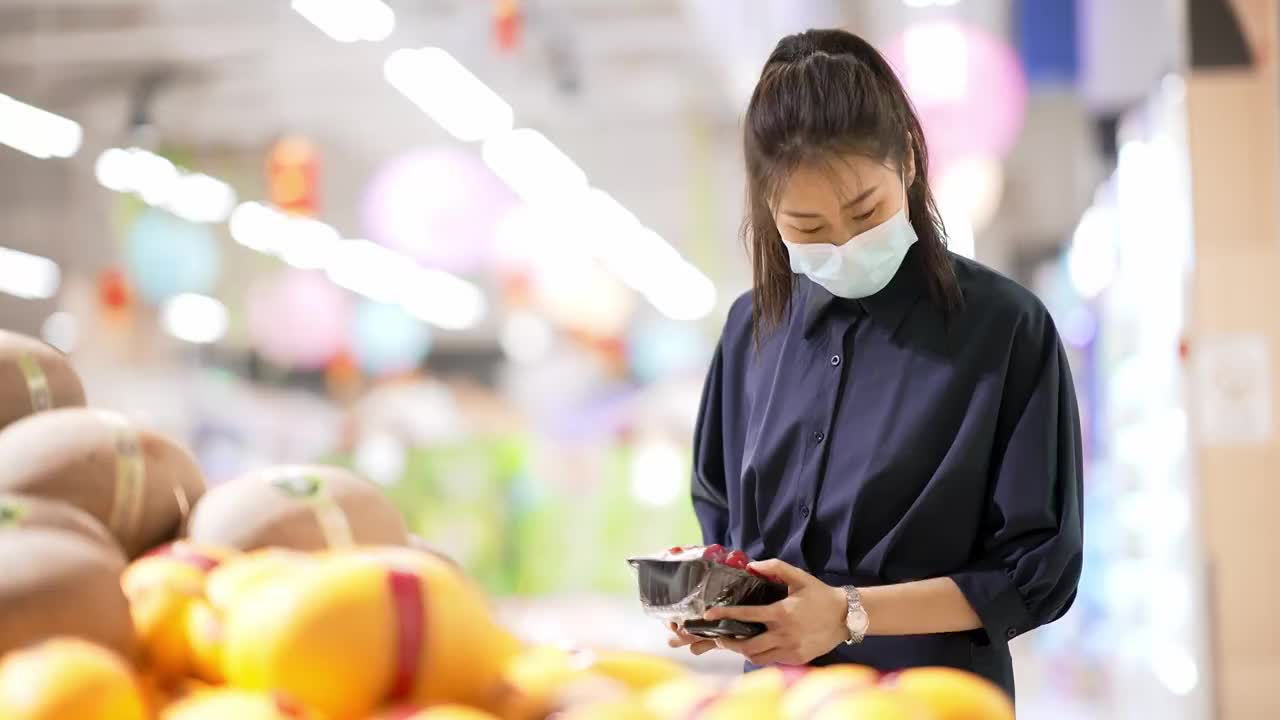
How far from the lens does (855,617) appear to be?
55.1 inches

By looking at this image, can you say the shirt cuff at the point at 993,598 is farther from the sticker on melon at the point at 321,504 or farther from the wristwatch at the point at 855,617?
the sticker on melon at the point at 321,504

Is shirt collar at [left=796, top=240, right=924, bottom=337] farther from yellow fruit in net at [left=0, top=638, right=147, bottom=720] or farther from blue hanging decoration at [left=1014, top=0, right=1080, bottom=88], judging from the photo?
blue hanging decoration at [left=1014, top=0, right=1080, bottom=88]

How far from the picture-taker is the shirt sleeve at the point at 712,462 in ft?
5.72

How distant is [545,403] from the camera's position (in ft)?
34.1

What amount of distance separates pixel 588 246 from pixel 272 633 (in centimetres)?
998

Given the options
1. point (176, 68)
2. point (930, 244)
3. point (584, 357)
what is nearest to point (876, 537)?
point (930, 244)

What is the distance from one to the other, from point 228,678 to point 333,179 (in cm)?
1136

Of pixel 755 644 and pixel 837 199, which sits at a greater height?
pixel 837 199

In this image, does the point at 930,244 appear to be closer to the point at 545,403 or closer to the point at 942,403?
the point at 942,403

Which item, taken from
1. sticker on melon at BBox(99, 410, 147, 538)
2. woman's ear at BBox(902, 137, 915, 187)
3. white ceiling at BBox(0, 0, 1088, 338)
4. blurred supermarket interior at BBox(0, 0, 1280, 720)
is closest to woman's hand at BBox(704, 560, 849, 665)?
woman's ear at BBox(902, 137, 915, 187)

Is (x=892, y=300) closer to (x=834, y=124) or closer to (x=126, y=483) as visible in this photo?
(x=834, y=124)

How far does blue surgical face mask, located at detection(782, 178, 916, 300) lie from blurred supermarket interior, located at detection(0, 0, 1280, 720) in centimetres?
388

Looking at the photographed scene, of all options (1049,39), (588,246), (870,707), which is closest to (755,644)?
(870,707)

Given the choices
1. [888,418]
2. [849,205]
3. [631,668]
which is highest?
[849,205]
